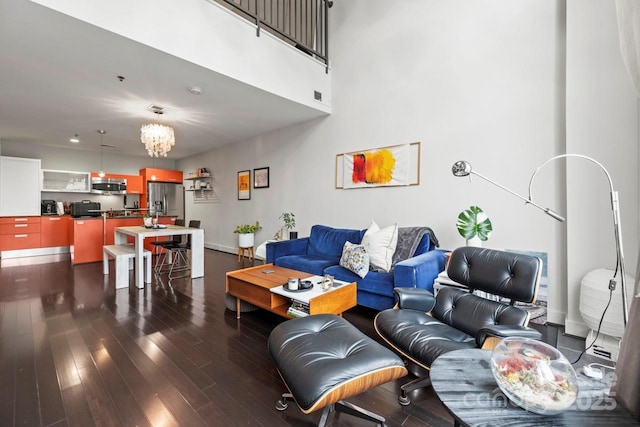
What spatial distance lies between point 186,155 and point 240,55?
19.2ft

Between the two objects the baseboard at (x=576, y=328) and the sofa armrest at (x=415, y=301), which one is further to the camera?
the baseboard at (x=576, y=328)

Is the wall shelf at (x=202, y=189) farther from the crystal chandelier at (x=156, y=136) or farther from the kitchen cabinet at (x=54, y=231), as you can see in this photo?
→ the crystal chandelier at (x=156, y=136)

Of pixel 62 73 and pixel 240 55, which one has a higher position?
pixel 240 55

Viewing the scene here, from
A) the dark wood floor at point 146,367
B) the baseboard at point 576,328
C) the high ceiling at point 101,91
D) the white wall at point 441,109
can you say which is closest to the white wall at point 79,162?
the high ceiling at point 101,91

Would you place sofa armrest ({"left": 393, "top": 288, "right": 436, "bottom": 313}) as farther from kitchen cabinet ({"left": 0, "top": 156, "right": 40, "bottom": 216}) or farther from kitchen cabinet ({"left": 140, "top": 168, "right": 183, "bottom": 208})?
kitchen cabinet ({"left": 0, "top": 156, "right": 40, "bottom": 216})

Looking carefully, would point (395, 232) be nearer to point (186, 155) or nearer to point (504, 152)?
point (504, 152)

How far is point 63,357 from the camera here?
6.93 feet

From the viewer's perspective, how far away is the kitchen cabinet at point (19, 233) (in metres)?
5.77

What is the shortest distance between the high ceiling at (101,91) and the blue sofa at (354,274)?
2087 millimetres

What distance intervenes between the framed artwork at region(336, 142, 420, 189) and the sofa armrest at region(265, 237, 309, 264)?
3.75ft

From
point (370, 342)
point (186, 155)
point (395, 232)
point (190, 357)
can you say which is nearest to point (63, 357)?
point (190, 357)

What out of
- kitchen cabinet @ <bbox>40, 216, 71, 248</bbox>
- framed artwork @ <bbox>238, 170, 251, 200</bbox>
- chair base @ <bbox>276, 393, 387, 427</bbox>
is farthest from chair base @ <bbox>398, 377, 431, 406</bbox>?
kitchen cabinet @ <bbox>40, 216, 71, 248</bbox>

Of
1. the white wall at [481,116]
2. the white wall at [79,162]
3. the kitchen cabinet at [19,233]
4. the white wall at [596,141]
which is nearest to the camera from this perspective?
the white wall at [596,141]

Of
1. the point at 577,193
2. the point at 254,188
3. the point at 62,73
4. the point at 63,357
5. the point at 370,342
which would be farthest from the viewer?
the point at 254,188
